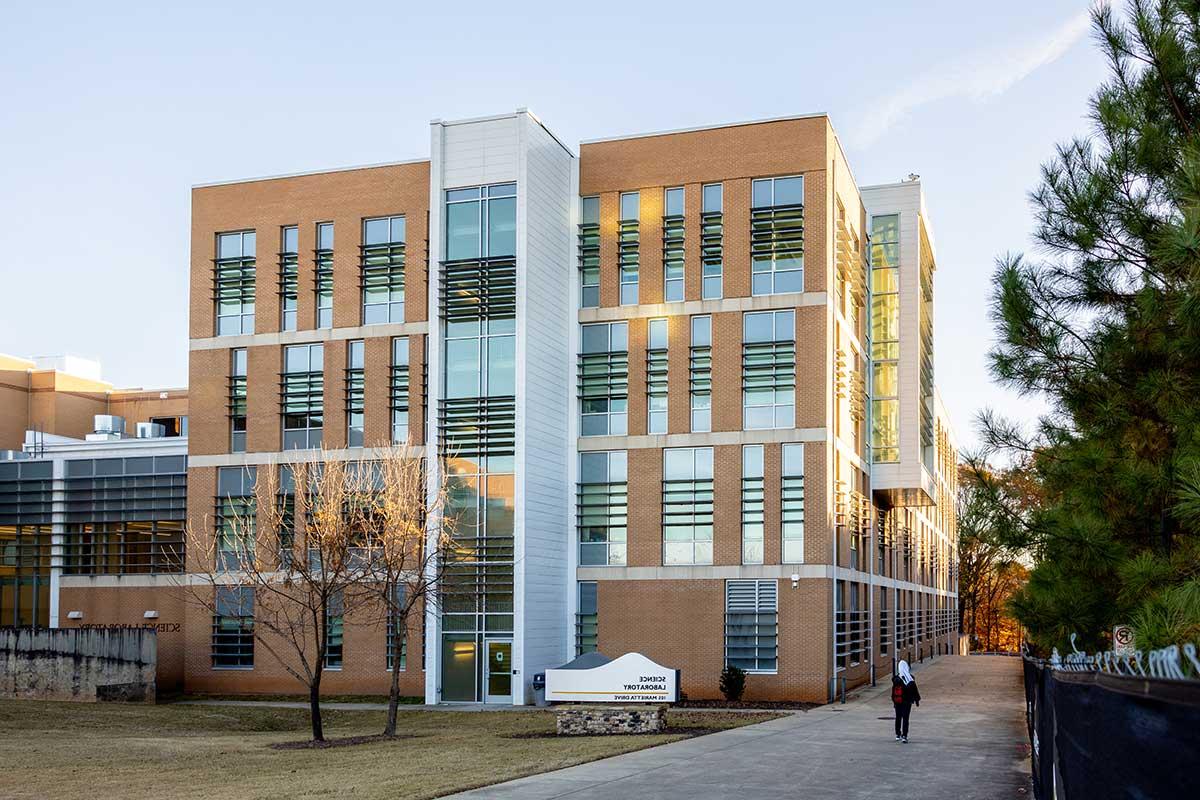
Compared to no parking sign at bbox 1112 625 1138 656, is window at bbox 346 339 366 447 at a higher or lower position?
higher

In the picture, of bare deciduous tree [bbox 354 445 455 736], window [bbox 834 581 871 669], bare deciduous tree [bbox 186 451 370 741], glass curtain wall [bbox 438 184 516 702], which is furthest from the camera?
window [bbox 834 581 871 669]

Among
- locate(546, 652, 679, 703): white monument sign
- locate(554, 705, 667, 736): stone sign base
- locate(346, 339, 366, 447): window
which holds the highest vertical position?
locate(346, 339, 366, 447): window

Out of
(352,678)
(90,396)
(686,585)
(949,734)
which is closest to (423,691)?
(352,678)

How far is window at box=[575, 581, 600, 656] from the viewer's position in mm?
40000

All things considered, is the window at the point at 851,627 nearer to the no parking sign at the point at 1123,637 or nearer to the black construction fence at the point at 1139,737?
the no parking sign at the point at 1123,637

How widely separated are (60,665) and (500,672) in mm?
12541

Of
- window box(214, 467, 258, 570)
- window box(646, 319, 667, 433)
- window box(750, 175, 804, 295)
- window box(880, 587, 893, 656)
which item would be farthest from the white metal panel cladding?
window box(880, 587, 893, 656)

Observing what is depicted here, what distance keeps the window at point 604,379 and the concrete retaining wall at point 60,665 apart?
1562 cm

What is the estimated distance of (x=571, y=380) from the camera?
41.2 metres

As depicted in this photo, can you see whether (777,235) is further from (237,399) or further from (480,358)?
(237,399)

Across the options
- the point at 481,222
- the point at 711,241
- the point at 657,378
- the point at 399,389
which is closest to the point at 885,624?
the point at 657,378

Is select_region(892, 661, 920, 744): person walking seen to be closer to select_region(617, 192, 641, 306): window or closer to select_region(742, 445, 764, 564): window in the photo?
select_region(742, 445, 764, 564): window

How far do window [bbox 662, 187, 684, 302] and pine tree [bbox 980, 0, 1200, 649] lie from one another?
26.6m

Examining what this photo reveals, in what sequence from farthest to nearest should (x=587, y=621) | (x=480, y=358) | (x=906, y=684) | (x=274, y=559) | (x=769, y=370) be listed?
(x=587, y=621) → (x=769, y=370) → (x=480, y=358) → (x=274, y=559) → (x=906, y=684)
